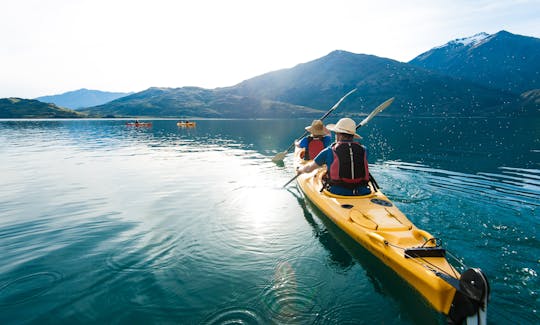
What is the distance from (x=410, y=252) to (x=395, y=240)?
2.37 feet

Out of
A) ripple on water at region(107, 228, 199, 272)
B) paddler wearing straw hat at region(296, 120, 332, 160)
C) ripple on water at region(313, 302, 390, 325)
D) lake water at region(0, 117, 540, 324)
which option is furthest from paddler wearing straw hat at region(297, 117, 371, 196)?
paddler wearing straw hat at region(296, 120, 332, 160)

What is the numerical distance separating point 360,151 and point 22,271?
1057 centimetres

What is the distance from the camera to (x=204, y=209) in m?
12.3

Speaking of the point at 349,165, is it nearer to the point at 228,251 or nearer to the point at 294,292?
the point at 294,292

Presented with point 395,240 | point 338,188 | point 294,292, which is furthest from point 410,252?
point 338,188

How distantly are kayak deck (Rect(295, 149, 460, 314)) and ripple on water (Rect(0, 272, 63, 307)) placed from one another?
26.8 ft

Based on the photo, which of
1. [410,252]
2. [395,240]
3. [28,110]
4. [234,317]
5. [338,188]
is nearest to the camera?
[234,317]

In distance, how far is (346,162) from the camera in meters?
9.56

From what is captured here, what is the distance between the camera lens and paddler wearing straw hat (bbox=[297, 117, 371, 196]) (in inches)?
371

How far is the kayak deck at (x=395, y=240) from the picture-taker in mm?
5310

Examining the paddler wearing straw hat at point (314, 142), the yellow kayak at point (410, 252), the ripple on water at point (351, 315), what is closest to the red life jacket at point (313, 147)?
the paddler wearing straw hat at point (314, 142)

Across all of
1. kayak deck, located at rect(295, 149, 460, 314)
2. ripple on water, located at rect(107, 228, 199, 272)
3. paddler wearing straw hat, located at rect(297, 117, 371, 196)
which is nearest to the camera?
kayak deck, located at rect(295, 149, 460, 314)

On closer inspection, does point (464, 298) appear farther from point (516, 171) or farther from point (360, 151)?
point (516, 171)

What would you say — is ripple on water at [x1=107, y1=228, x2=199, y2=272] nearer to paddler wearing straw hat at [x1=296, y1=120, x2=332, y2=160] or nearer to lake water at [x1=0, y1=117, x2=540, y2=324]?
lake water at [x1=0, y1=117, x2=540, y2=324]
